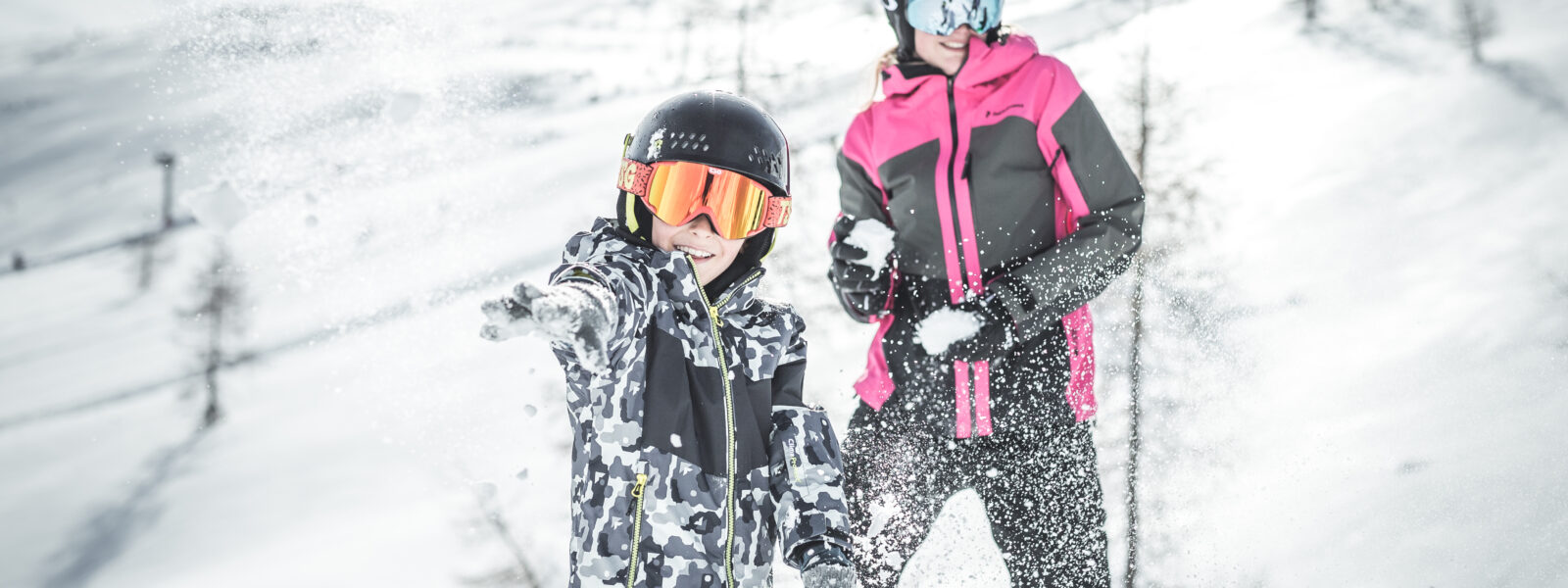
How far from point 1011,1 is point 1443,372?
4287mm

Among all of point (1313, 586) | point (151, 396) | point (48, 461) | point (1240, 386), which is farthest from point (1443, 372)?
point (48, 461)

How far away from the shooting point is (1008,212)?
2.76 metres

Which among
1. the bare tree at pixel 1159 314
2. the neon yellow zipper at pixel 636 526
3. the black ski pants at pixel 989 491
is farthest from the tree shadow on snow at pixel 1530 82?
the neon yellow zipper at pixel 636 526

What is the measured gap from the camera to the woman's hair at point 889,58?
2823 millimetres

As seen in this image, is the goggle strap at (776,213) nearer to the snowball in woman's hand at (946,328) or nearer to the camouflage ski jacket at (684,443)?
the camouflage ski jacket at (684,443)

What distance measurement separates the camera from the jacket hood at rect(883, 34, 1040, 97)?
107 inches

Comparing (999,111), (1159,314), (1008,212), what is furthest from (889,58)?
(1159,314)

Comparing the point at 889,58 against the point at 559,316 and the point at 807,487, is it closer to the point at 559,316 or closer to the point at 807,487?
the point at 807,487

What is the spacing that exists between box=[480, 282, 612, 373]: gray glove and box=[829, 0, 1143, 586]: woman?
Result: 4.19 ft

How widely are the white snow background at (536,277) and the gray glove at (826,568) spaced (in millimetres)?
2174

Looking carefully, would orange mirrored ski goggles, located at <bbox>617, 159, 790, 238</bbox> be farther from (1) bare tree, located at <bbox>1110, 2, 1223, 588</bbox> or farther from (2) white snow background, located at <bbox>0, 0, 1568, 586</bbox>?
(1) bare tree, located at <bbox>1110, 2, 1223, 588</bbox>

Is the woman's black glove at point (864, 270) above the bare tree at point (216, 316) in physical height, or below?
below

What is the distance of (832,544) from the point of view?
2.17 meters

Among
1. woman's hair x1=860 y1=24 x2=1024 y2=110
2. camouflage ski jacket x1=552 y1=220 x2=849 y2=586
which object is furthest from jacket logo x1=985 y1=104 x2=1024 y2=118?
→ camouflage ski jacket x1=552 y1=220 x2=849 y2=586
